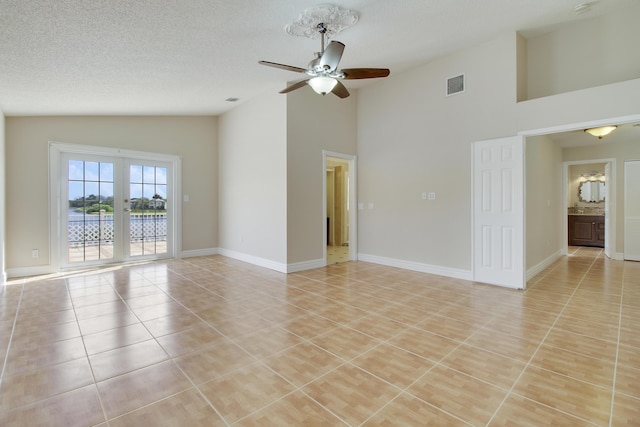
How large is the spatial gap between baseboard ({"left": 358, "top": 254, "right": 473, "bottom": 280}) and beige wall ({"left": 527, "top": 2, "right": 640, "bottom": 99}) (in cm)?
282

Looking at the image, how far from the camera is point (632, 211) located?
6.39 metres

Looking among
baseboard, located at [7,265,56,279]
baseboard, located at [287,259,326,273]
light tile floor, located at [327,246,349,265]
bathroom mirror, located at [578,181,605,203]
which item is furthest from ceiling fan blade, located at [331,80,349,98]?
bathroom mirror, located at [578,181,605,203]

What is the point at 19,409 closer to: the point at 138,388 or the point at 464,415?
the point at 138,388

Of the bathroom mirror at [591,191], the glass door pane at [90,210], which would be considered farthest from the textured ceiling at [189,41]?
the bathroom mirror at [591,191]

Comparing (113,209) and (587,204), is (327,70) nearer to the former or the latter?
(113,209)

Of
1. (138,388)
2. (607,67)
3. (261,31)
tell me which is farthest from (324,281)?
(607,67)

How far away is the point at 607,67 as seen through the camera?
397cm

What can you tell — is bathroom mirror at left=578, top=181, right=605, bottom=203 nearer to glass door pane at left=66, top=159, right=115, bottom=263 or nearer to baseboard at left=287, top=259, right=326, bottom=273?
baseboard at left=287, top=259, right=326, bottom=273

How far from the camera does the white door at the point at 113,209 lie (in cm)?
536

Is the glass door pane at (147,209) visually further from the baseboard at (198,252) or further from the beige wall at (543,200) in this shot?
the beige wall at (543,200)

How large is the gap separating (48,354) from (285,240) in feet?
10.6

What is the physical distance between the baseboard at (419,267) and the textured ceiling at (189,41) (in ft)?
11.0

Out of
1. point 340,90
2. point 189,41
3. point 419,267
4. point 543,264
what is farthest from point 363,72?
point 543,264

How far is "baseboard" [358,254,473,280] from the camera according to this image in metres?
4.80
